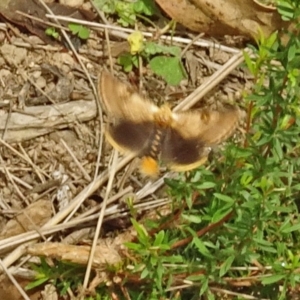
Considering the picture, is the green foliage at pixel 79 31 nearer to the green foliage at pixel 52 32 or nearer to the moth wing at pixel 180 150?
the green foliage at pixel 52 32

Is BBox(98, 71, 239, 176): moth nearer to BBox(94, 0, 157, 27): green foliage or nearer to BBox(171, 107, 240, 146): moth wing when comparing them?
BBox(171, 107, 240, 146): moth wing

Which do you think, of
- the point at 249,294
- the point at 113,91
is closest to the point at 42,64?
the point at 113,91

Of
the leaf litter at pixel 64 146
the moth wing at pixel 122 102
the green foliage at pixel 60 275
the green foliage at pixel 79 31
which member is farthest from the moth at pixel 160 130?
the green foliage at pixel 79 31

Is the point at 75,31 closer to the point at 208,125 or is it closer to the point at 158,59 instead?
the point at 158,59

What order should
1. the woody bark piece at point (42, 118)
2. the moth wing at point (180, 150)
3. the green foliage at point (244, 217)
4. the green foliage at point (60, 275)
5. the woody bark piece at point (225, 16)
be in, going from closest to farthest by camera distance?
1. the green foliage at point (244, 217)
2. the moth wing at point (180, 150)
3. the green foliage at point (60, 275)
4. the woody bark piece at point (42, 118)
5. the woody bark piece at point (225, 16)

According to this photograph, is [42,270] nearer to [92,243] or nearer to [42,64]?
[92,243]

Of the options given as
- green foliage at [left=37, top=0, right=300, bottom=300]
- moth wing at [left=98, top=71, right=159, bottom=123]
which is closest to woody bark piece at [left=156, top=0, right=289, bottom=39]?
green foliage at [left=37, top=0, right=300, bottom=300]
